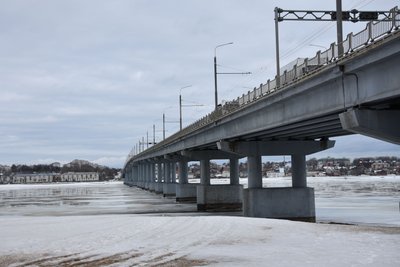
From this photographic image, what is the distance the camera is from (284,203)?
129 feet

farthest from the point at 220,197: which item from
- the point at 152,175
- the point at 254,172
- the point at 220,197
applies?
the point at 152,175

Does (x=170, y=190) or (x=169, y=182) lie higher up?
(x=169, y=182)

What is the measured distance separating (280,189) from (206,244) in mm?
22198

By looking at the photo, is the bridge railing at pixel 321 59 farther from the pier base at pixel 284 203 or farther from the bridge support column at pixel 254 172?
the pier base at pixel 284 203

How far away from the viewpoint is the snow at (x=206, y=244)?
14.9 meters

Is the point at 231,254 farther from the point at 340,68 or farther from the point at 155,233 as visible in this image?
the point at 340,68

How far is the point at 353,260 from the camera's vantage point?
46.6ft

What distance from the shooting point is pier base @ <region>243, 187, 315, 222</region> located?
128 ft

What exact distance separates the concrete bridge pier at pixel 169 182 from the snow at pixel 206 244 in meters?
62.5

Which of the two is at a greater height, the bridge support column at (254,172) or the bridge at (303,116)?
the bridge at (303,116)

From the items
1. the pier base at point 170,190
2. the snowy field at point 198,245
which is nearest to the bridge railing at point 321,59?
the snowy field at point 198,245

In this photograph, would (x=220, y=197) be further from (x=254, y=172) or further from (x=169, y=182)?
(x=169, y=182)

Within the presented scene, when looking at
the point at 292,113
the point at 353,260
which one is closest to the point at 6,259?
the point at 353,260

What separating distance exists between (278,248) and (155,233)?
653cm
